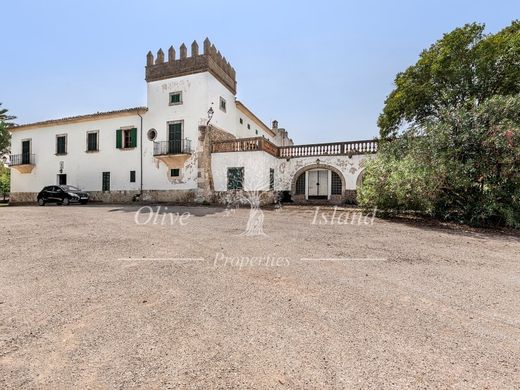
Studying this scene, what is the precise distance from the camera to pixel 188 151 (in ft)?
62.5

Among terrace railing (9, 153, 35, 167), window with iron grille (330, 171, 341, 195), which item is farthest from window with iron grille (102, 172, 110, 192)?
window with iron grille (330, 171, 341, 195)

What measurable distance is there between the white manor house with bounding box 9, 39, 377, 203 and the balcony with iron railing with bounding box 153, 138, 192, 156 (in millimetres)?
74

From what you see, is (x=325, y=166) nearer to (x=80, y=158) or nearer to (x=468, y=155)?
(x=468, y=155)

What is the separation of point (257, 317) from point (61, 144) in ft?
91.8

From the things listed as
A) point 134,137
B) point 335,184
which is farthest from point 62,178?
point 335,184

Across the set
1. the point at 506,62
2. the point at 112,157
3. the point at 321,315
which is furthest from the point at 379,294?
the point at 112,157

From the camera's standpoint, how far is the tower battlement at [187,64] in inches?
750

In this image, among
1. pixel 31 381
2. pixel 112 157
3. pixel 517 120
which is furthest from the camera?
pixel 112 157

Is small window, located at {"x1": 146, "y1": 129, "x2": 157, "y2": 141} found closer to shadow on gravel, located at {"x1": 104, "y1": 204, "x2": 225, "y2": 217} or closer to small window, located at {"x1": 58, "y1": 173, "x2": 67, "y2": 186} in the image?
shadow on gravel, located at {"x1": 104, "y1": 204, "x2": 225, "y2": 217}

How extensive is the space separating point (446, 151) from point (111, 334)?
37.9ft

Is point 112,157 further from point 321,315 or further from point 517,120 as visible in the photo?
point 517,120

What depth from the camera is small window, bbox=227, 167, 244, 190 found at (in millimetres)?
17734

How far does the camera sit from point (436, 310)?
3.19 meters

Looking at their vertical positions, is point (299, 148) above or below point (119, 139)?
below
